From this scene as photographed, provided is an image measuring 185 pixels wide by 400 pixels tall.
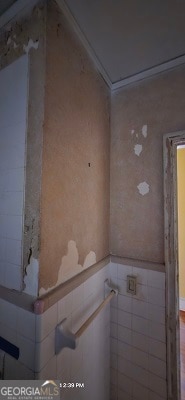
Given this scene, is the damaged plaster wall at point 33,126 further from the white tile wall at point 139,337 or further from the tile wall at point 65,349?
the white tile wall at point 139,337

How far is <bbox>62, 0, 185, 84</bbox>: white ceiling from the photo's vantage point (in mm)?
889

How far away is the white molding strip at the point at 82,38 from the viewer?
0.89m

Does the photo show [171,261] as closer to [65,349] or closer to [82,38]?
[65,349]

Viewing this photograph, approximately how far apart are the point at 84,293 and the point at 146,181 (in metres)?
0.86

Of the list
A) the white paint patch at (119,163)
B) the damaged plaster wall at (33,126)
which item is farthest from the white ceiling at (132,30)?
the white paint patch at (119,163)

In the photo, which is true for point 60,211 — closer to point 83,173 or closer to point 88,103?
point 83,173

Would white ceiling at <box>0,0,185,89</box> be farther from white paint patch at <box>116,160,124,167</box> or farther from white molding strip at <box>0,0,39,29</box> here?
white paint patch at <box>116,160,124,167</box>

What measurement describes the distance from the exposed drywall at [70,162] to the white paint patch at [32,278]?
3cm

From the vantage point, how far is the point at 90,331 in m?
1.11

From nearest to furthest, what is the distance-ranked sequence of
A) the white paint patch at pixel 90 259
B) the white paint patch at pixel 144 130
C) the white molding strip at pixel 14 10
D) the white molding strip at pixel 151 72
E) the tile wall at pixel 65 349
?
the tile wall at pixel 65 349 < the white molding strip at pixel 14 10 < the white paint patch at pixel 90 259 < the white molding strip at pixel 151 72 < the white paint patch at pixel 144 130

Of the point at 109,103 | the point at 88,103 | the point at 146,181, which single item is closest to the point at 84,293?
the point at 146,181

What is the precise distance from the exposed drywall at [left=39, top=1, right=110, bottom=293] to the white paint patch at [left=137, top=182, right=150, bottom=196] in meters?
0.28

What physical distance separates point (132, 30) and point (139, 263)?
4.78 ft

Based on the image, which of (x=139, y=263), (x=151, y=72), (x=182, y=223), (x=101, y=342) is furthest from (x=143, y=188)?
(x=182, y=223)
